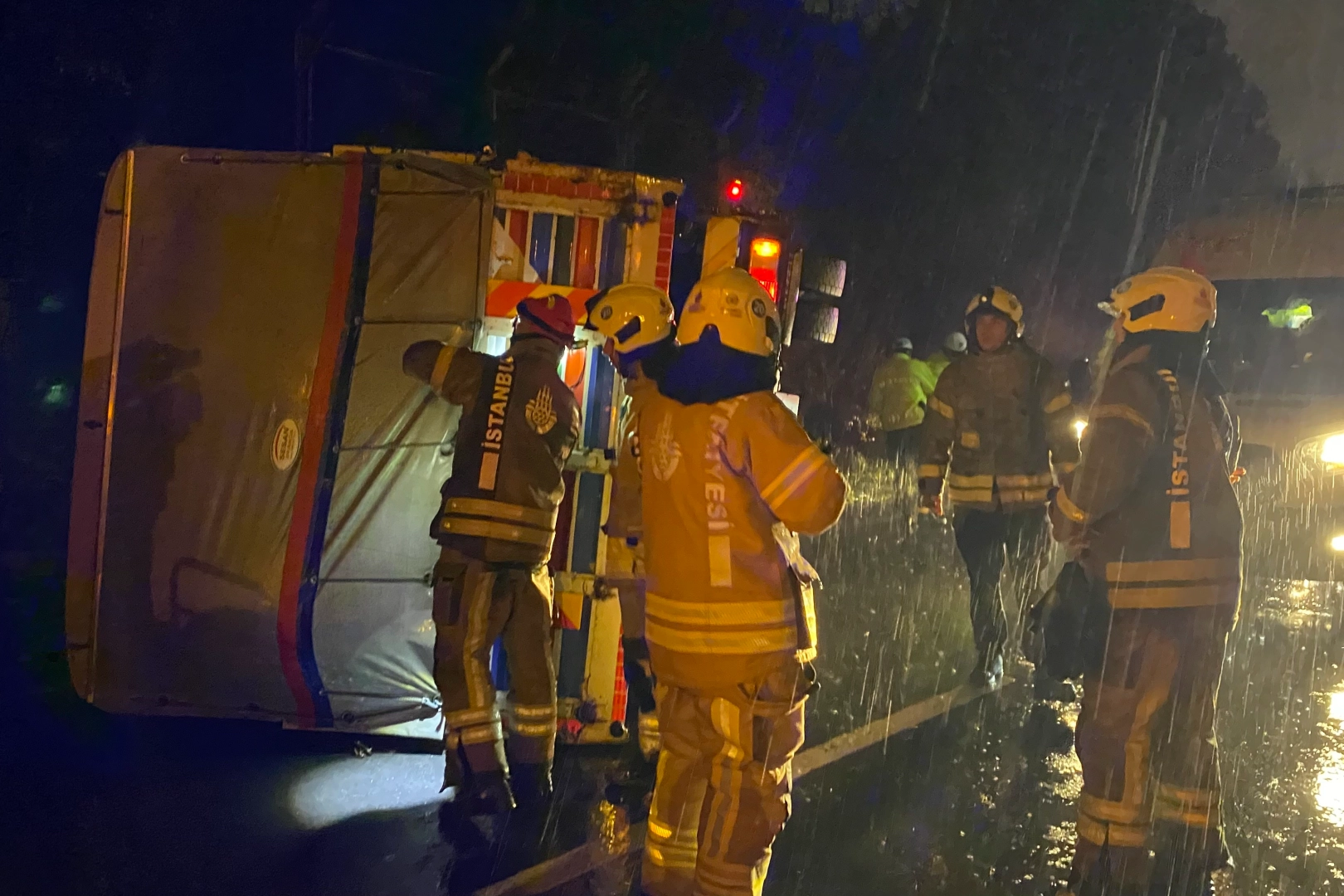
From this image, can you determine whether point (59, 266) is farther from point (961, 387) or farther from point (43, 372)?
point (961, 387)

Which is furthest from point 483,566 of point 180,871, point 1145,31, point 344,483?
point 1145,31

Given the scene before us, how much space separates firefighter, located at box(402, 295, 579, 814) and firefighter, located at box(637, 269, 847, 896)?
3.51 feet

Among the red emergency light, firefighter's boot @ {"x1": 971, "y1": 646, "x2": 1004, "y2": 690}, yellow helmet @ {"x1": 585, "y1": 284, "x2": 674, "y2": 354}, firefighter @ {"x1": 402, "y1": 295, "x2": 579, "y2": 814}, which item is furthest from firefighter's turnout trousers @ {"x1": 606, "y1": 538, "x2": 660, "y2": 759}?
firefighter's boot @ {"x1": 971, "y1": 646, "x2": 1004, "y2": 690}

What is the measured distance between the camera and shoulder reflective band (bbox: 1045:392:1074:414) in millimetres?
5074

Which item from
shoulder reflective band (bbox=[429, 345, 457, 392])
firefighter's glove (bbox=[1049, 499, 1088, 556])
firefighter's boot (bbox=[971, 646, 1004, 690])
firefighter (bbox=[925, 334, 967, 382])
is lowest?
firefighter's boot (bbox=[971, 646, 1004, 690])

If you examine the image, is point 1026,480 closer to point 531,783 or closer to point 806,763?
point 806,763

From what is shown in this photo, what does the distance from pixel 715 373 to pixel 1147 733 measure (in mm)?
1999

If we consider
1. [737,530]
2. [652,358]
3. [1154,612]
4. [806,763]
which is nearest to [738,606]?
[737,530]

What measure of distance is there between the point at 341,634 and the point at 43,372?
457 centimetres

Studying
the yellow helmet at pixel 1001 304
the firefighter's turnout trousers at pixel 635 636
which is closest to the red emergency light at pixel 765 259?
the yellow helmet at pixel 1001 304

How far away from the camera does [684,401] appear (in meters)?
2.81

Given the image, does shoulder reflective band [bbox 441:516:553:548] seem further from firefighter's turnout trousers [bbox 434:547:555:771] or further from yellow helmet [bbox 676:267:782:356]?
yellow helmet [bbox 676:267:782:356]

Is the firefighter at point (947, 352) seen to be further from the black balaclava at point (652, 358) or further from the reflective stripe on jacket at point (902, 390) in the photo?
the black balaclava at point (652, 358)

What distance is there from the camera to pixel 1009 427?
5.24 metres
